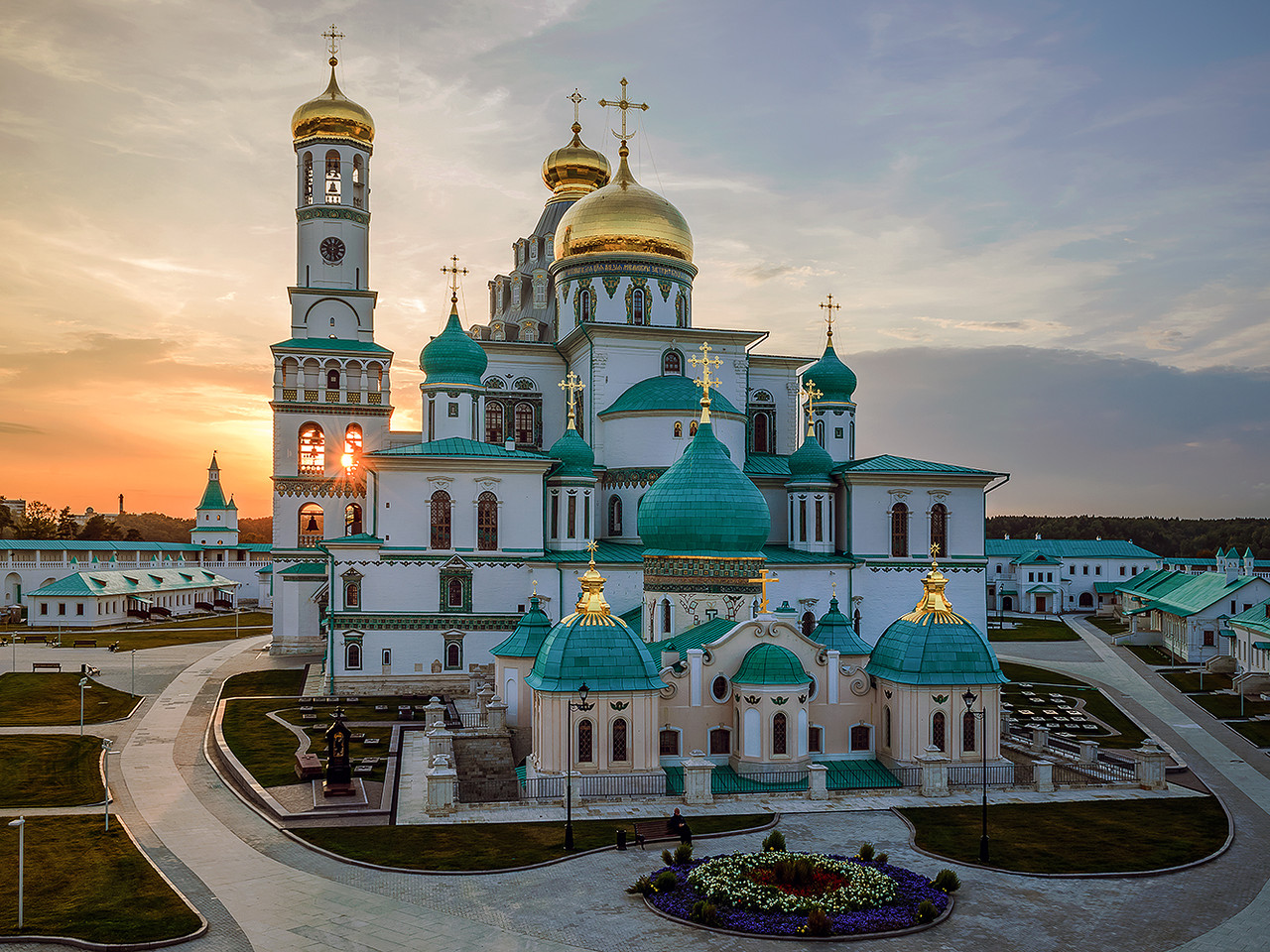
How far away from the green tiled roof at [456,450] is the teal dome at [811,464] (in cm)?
1026

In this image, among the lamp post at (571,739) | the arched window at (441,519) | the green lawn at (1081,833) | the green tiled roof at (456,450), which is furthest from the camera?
the arched window at (441,519)

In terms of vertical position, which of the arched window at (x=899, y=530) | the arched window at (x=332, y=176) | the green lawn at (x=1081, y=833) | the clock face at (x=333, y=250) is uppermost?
the arched window at (x=332, y=176)

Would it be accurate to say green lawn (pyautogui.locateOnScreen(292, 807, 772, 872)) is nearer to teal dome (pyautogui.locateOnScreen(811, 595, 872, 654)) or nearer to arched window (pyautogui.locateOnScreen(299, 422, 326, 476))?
teal dome (pyautogui.locateOnScreen(811, 595, 872, 654))

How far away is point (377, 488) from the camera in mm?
37000

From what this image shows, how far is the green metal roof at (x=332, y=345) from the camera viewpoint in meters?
45.9

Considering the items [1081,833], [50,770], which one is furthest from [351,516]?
[1081,833]

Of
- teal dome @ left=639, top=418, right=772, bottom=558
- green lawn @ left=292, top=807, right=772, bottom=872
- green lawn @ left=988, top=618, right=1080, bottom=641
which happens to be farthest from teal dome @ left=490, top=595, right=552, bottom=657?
green lawn @ left=988, top=618, right=1080, bottom=641

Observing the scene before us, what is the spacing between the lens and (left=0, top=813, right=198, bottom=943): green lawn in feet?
51.9

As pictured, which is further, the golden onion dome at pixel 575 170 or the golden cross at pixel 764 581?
the golden onion dome at pixel 575 170

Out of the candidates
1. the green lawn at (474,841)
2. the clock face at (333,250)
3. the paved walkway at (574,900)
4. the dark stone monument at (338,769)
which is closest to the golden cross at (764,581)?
the paved walkway at (574,900)

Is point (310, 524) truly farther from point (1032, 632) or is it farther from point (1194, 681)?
point (1032, 632)

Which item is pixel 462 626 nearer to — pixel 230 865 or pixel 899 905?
pixel 230 865

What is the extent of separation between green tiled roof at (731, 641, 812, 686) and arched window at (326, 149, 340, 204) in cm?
3222

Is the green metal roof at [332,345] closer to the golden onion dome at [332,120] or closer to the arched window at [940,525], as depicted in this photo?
the golden onion dome at [332,120]
